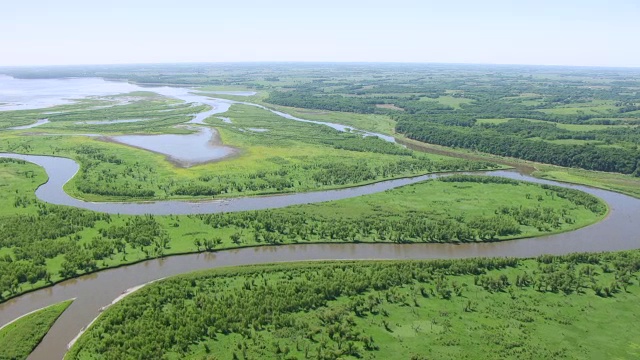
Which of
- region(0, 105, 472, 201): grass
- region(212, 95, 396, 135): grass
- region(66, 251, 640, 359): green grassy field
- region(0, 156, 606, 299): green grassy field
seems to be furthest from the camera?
region(212, 95, 396, 135): grass

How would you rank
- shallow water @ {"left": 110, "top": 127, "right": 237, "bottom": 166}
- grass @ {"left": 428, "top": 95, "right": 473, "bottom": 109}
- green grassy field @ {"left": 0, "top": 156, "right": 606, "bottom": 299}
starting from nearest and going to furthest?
1. green grassy field @ {"left": 0, "top": 156, "right": 606, "bottom": 299}
2. shallow water @ {"left": 110, "top": 127, "right": 237, "bottom": 166}
3. grass @ {"left": 428, "top": 95, "right": 473, "bottom": 109}

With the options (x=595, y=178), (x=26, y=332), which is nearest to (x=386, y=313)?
(x=26, y=332)

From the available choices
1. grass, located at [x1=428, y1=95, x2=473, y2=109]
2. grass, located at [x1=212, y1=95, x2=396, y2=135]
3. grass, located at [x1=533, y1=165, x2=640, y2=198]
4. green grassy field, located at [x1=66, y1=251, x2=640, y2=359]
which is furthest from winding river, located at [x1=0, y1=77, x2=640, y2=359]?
grass, located at [x1=428, y1=95, x2=473, y2=109]

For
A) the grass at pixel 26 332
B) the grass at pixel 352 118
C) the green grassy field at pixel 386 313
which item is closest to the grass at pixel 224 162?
the grass at pixel 352 118

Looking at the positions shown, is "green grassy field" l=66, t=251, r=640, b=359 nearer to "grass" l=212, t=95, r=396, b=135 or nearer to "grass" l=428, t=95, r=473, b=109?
"grass" l=212, t=95, r=396, b=135

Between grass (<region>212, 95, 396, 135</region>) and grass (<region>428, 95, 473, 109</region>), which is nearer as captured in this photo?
grass (<region>212, 95, 396, 135</region>)

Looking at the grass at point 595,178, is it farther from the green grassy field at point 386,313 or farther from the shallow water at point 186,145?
the shallow water at point 186,145
